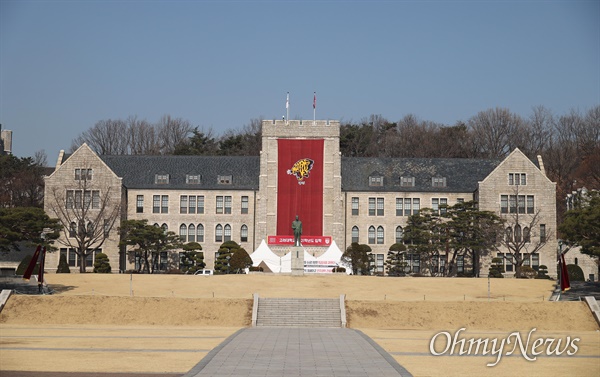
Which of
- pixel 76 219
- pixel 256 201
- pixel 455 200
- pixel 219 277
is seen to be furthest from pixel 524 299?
pixel 76 219

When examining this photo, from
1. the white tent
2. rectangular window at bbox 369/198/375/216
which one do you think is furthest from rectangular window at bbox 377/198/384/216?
the white tent

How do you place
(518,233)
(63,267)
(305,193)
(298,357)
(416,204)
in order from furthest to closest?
1. (416,204)
2. (305,193)
3. (518,233)
4. (63,267)
5. (298,357)

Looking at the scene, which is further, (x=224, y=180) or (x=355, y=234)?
(x=224, y=180)

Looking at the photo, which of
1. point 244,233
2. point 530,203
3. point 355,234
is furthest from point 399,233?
point 244,233

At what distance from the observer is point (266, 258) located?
85.8m

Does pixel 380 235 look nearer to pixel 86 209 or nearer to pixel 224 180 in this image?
pixel 224 180

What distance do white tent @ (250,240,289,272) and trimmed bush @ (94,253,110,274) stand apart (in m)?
14.4

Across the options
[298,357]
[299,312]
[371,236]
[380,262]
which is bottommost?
[298,357]

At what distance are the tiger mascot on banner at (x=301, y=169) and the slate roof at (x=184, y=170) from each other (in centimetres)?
457

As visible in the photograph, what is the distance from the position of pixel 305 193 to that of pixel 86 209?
2235 cm

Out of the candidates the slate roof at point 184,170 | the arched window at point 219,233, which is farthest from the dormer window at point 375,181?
the arched window at point 219,233

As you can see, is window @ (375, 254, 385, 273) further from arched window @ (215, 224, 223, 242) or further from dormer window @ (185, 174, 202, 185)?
dormer window @ (185, 174, 202, 185)

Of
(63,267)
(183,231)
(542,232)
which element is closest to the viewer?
(63,267)

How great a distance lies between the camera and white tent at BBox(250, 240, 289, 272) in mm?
85125
